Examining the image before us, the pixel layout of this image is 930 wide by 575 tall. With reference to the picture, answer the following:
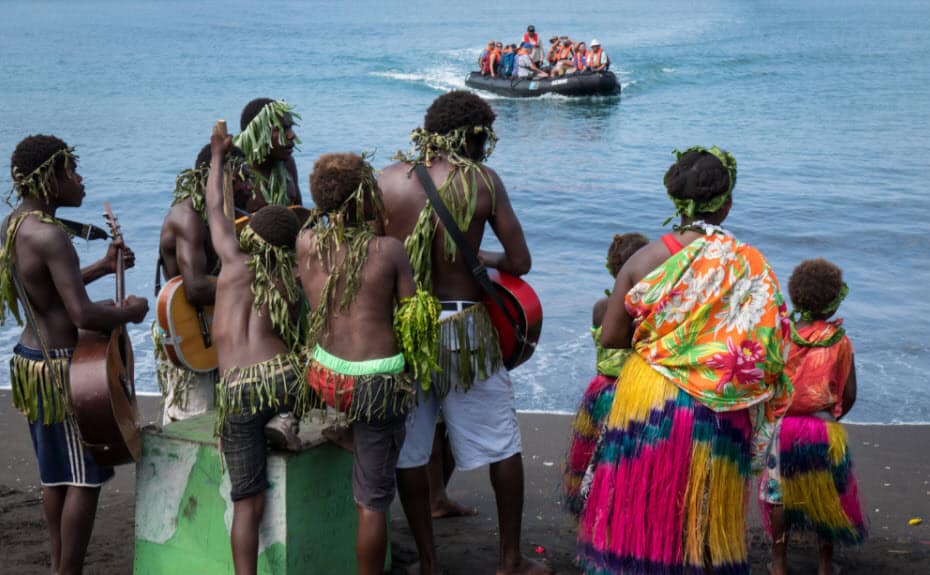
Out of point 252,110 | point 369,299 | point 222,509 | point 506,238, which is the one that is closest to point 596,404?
point 506,238

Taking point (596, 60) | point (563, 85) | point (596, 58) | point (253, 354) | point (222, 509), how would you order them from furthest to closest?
1. point (596, 58)
2. point (596, 60)
3. point (563, 85)
4. point (222, 509)
5. point (253, 354)

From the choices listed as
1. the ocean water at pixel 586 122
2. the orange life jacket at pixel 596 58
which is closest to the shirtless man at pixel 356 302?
the ocean water at pixel 586 122

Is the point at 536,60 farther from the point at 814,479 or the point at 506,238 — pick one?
the point at 506,238

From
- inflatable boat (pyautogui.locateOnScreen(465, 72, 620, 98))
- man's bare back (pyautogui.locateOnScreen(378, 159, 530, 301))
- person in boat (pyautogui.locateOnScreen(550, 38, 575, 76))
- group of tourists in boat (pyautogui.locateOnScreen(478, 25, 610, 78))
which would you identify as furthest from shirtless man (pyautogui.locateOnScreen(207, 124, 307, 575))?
person in boat (pyautogui.locateOnScreen(550, 38, 575, 76))

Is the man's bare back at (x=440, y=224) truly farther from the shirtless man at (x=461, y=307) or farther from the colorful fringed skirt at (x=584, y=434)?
the colorful fringed skirt at (x=584, y=434)

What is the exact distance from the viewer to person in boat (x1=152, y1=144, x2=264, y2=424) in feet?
17.4

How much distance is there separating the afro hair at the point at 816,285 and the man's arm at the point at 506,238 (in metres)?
1.23

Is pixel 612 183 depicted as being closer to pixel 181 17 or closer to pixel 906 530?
pixel 906 530

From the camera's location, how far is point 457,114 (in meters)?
4.82

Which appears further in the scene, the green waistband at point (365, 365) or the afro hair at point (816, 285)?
the afro hair at point (816, 285)

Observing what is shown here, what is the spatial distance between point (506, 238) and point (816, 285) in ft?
4.64

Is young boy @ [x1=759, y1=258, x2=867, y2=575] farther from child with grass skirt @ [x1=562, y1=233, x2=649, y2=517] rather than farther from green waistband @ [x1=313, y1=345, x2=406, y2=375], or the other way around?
green waistband @ [x1=313, y1=345, x2=406, y2=375]

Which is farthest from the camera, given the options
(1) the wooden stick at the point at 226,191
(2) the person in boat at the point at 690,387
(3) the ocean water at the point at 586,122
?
(3) the ocean water at the point at 586,122

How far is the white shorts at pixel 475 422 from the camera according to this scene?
4.93 metres
